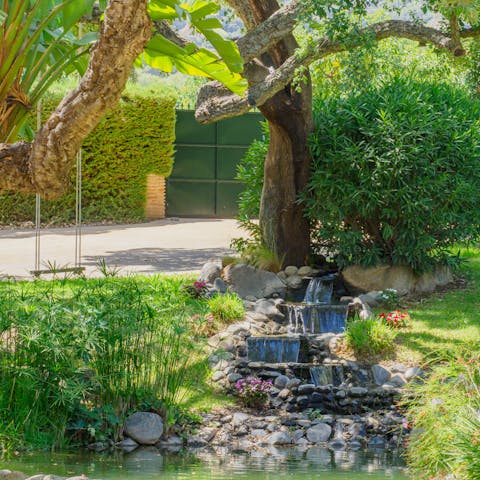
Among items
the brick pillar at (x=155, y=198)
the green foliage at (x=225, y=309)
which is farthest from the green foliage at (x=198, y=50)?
the brick pillar at (x=155, y=198)

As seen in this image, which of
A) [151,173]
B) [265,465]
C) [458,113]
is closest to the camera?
[265,465]

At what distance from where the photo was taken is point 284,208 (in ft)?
44.7

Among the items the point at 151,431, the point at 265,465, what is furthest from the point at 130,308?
the point at 265,465

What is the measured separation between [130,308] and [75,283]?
338 centimetres

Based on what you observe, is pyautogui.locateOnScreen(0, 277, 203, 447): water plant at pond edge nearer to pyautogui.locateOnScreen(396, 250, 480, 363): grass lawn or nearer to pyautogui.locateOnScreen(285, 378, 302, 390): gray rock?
pyautogui.locateOnScreen(285, 378, 302, 390): gray rock

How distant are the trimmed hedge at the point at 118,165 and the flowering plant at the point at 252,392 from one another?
11307mm

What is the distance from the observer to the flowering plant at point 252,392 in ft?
32.1

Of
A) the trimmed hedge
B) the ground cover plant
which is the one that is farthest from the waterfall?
the trimmed hedge

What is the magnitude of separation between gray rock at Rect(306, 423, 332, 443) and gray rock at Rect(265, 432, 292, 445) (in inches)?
8.8

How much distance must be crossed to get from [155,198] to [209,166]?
5.03ft

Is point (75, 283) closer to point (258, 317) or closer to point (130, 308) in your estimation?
point (258, 317)

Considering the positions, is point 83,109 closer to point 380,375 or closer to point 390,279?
point 380,375

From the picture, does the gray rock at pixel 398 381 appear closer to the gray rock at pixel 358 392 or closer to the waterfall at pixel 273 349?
the gray rock at pixel 358 392

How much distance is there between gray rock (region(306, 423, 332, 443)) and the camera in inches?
367
